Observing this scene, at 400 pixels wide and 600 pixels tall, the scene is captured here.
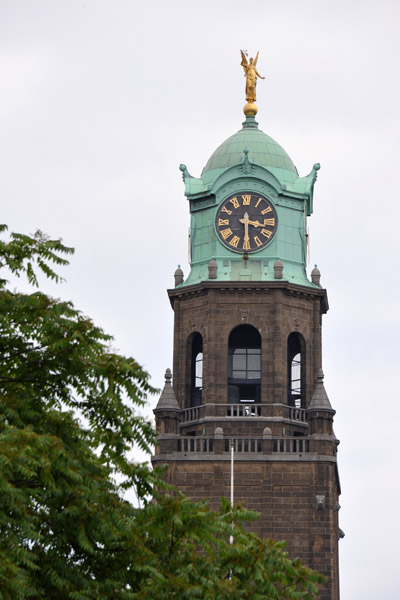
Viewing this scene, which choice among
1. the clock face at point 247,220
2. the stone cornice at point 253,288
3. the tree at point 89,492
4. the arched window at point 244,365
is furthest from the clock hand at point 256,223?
the tree at point 89,492

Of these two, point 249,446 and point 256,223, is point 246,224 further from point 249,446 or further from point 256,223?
point 249,446

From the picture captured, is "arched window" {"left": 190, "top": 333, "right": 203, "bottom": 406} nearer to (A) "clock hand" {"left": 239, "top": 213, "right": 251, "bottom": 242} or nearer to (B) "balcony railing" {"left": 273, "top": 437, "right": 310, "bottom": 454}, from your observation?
(A) "clock hand" {"left": 239, "top": 213, "right": 251, "bottom": 242}

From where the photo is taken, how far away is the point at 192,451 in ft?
247

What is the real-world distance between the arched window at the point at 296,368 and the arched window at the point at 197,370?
13.4 feet

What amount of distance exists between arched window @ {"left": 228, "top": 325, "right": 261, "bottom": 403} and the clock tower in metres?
0.05

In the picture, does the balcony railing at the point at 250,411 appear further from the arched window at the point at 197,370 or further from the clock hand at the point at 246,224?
the clock hand at the point at 246,224

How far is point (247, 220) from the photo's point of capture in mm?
79812

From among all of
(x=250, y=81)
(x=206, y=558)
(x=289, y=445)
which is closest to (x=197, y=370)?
(x=289, y=445)

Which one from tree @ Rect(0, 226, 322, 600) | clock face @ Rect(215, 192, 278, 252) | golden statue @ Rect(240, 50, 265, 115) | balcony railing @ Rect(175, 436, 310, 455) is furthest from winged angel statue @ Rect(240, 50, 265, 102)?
tree @ Rect(0, 226, 322, 600)

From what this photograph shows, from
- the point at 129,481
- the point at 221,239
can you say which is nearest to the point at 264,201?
the point at 221,239

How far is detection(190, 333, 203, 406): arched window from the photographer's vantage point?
7938cm

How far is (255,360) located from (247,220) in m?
6.45

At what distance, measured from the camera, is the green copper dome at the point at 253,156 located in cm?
8075

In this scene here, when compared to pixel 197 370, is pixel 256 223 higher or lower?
higher
